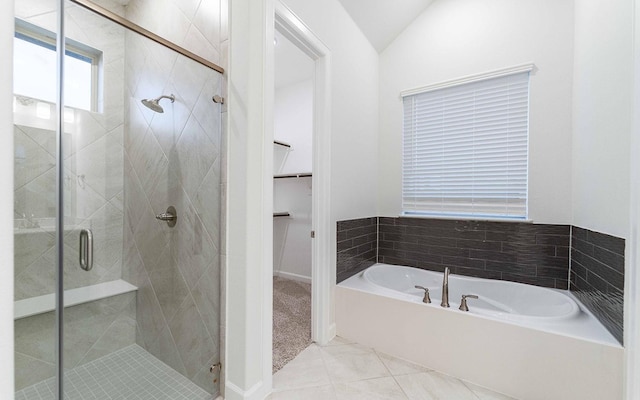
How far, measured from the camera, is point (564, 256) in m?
1.97

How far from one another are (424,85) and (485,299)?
2.03 meters

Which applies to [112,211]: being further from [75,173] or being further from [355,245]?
[355,245]

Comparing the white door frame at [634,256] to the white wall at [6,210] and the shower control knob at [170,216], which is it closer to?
the white wall at [6,210]

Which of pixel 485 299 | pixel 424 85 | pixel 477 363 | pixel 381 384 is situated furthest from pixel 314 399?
pixel 424 85

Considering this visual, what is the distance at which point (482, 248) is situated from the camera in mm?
2244

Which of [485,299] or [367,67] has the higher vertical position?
[367,67]

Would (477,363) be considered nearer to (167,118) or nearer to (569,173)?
(569,173)

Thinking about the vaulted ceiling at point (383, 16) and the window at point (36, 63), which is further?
the vaulted ceiling at point (383, 16)

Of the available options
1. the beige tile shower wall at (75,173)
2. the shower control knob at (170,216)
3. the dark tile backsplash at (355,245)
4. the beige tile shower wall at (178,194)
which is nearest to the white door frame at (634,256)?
the dark tile backsplash at (355,245)

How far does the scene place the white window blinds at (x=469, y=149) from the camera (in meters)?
2.14

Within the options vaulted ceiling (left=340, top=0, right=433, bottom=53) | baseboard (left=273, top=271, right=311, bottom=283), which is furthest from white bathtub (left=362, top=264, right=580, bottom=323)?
vaulted ceiling (left=340, top=0, right=433, bottom=53)

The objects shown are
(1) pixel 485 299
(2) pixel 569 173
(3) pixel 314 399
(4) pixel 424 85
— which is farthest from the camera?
(4) pixel 424 85

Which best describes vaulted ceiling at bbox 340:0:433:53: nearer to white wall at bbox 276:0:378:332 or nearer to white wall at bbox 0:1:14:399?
white wall at bbox 276:0:378:332

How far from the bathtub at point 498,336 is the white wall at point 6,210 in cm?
179
